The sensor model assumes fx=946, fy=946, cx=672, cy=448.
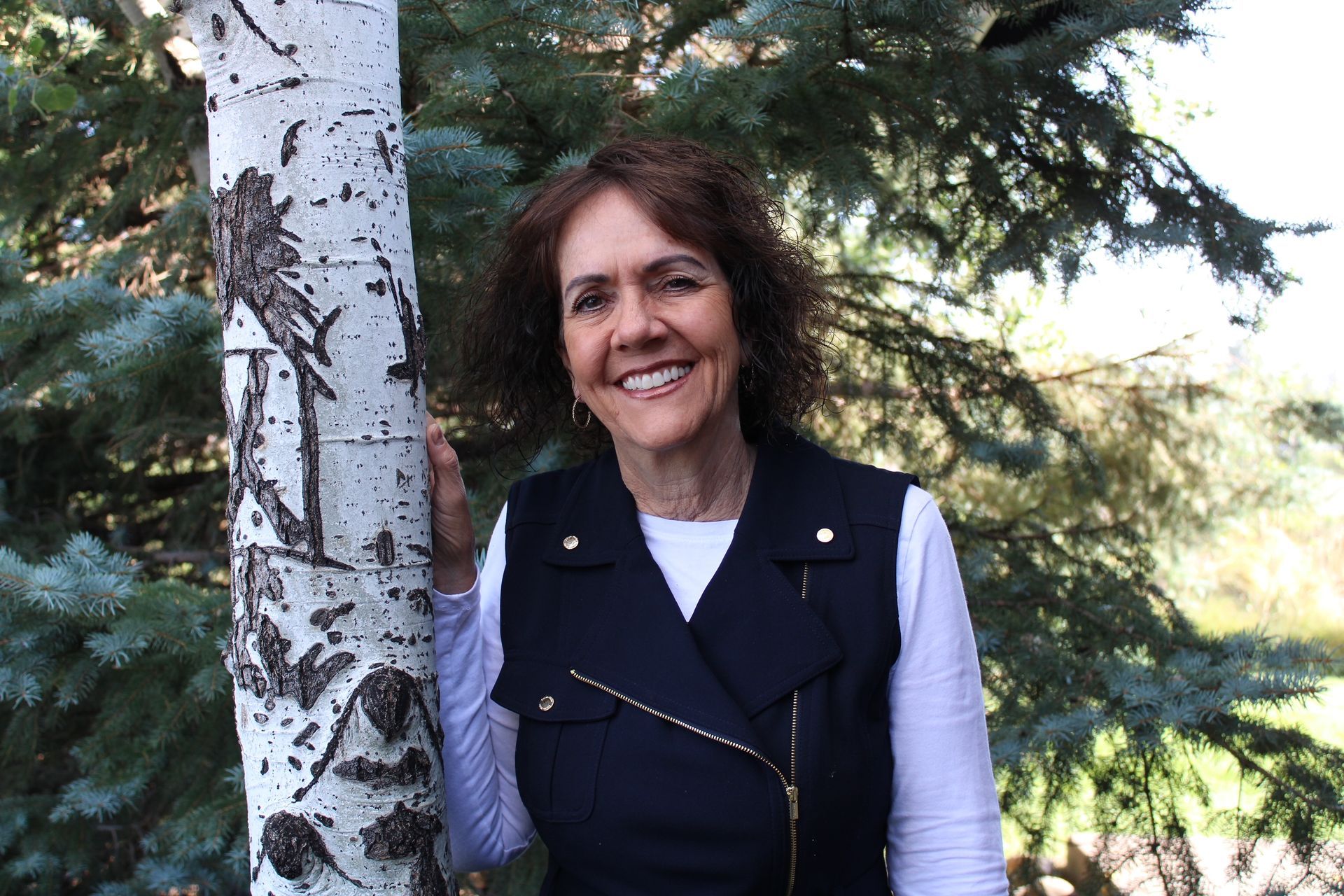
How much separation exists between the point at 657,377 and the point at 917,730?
2.14 ft

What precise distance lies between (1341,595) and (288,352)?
8864 mm

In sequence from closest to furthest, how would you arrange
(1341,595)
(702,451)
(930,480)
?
1. (702,451)
2. (930,480)
3. (1341,595)

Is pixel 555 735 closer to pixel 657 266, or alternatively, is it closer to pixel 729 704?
pixel 729 704

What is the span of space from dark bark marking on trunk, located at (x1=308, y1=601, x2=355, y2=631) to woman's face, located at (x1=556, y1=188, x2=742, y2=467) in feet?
1.76

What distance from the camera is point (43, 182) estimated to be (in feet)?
9.97

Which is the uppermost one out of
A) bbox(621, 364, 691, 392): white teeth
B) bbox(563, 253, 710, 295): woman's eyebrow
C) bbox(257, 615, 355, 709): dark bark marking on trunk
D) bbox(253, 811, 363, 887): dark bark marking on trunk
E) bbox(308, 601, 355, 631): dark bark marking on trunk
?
bbox(563, 253, 710, 295): woman's eyebrow

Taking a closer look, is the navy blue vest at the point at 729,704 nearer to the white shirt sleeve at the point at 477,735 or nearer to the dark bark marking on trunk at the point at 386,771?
the white shirt sleeve at the point at 477,735

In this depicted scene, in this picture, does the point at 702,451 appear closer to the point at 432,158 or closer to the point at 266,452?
the point at 266,452

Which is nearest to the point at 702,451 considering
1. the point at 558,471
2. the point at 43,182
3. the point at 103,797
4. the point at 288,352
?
the point at 558,471

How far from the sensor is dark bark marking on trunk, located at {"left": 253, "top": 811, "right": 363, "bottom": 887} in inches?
45.8

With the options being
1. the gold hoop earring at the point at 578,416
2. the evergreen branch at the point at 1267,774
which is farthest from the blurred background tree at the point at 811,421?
the gold hoop earring at the point at 578,416

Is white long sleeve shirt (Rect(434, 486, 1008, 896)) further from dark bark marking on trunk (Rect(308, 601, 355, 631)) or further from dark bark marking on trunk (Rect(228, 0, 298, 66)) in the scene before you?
dark bark marking on trunk (Rect(228, 0, 298, 66))

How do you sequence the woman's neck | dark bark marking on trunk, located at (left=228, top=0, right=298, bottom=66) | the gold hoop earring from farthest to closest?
the gold hoop earring, the woman's neck, dark bark marking on trunk, located at (left=228, top=0, right=298, bottom=66)

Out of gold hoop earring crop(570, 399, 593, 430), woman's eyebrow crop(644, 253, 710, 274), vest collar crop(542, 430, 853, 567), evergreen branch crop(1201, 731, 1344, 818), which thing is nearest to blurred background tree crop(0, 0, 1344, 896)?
evergreen branch crop(1201, 731, 1344, 818)
